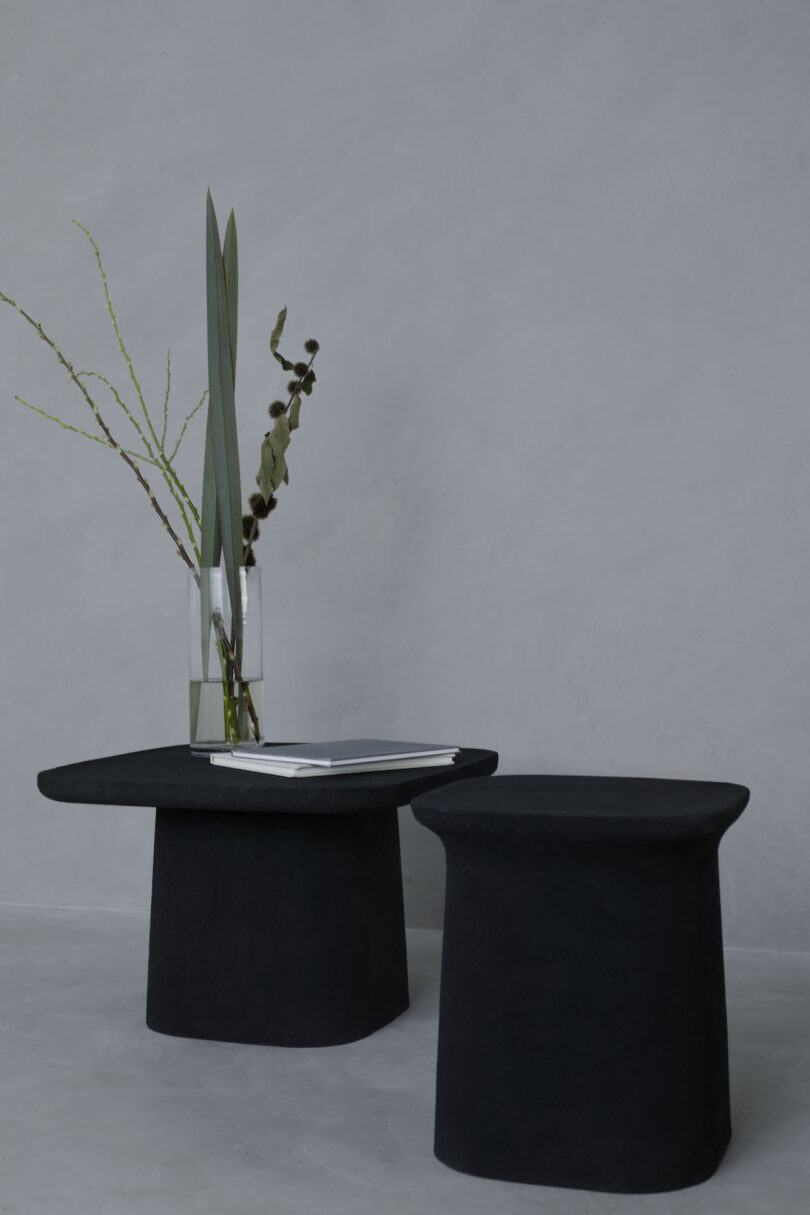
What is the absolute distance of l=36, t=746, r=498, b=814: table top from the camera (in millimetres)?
1814

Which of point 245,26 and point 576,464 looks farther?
point 245,26

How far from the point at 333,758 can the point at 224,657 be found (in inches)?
15.2

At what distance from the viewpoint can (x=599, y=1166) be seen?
1.40 metres

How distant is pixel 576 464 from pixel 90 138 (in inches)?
57.5

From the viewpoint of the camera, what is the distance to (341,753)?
196 cm

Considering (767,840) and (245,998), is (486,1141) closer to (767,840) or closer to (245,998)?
(245,998)

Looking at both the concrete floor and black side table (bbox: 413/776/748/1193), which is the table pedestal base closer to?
the concrete floor

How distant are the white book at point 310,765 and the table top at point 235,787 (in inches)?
0.5

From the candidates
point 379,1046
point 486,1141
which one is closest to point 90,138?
point 379,1046

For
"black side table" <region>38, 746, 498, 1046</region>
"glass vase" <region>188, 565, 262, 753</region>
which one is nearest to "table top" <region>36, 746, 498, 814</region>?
"black side table" <region>38, 746, 498, 1046</region>

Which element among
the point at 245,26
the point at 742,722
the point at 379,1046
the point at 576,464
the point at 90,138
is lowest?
the point at 379,1046

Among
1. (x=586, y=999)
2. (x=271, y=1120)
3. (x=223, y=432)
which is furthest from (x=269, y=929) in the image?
(x=223, y=432)

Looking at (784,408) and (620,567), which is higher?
(784,408)

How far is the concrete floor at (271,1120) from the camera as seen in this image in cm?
141
